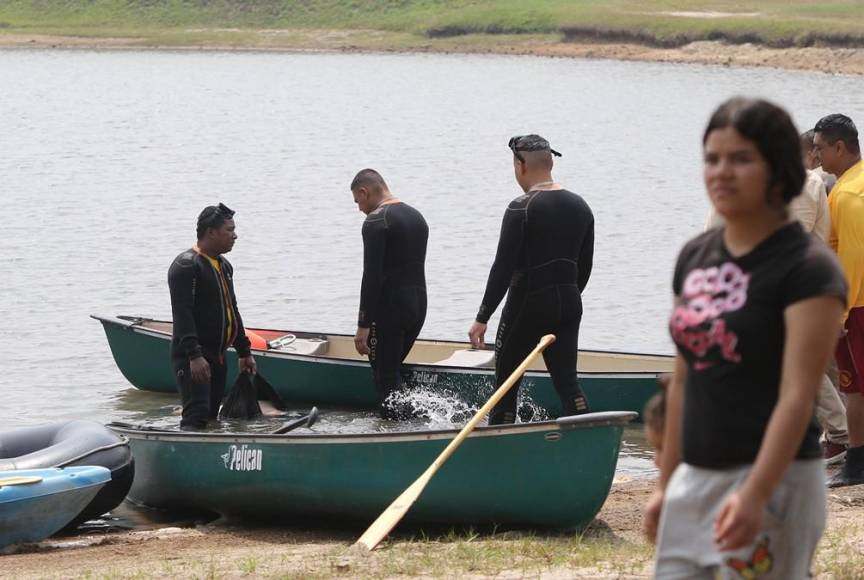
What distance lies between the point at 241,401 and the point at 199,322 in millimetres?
1041


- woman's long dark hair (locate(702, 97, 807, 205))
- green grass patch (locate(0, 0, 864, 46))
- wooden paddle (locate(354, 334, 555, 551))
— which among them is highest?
green grass patch (locate(0, 0, 864, 46))

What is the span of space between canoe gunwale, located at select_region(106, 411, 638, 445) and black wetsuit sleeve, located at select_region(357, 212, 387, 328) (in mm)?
1636

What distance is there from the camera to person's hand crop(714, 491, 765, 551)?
3354mm

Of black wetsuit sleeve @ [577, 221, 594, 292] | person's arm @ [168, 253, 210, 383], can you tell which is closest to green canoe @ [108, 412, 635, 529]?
person's arm @ [168, 253, 210, 383]

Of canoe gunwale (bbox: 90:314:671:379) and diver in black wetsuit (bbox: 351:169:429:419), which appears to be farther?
canoe gunwale (bbox: 90:314:671:379)

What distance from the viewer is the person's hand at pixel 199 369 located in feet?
29.0

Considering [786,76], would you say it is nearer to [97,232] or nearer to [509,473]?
[97,232]

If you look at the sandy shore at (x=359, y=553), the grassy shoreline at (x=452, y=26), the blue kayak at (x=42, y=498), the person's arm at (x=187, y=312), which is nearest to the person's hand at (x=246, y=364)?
the person's arm at (x=187, y=312)

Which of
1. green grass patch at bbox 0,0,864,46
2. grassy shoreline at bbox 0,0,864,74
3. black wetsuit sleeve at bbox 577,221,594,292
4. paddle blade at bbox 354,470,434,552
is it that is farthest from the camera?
green grass patch at bbox 0,0,864,46

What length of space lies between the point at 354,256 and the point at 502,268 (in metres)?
14.1

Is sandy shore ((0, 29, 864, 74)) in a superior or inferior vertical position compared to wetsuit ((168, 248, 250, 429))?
superior

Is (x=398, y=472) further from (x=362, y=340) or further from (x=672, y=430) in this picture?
(x=672, y=430)

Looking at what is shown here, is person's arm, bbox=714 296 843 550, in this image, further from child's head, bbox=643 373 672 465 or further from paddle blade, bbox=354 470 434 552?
paddle blade, bbox=354 470 434 552

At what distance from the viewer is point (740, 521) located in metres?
3.36
